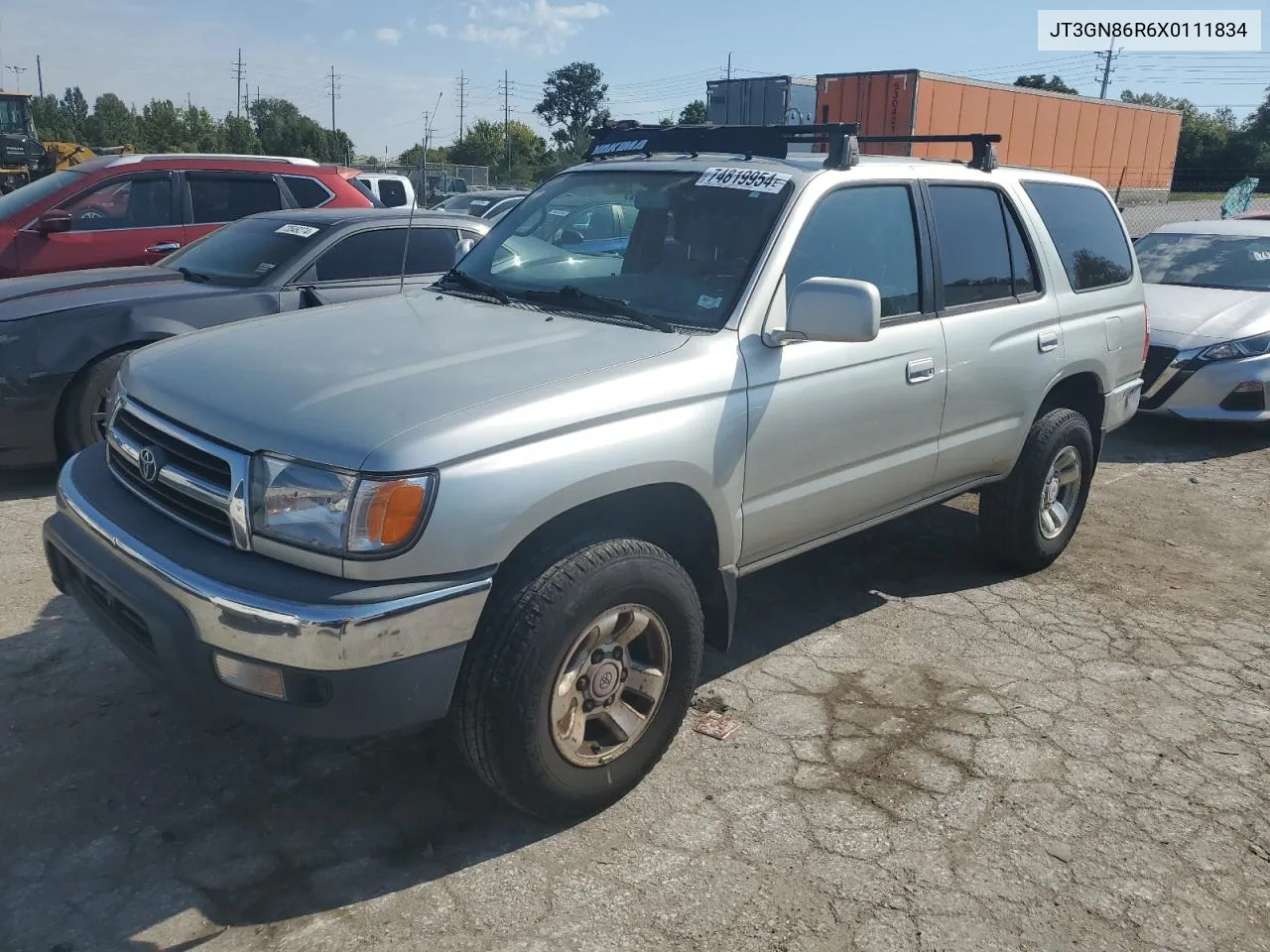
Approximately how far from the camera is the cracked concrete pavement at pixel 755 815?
2.64 metres

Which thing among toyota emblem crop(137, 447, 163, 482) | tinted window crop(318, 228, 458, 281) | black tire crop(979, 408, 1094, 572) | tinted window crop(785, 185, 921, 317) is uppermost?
tinted window crop(785, 185, 921, 317)

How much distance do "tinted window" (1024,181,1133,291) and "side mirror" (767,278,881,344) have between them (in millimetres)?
2073

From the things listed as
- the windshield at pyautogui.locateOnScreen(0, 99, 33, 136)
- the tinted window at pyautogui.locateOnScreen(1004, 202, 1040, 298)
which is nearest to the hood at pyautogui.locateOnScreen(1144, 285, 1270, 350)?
the tinted window at pyautogui.locateOnScreen(1004, 202, 1040, 298)

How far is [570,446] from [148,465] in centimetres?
121

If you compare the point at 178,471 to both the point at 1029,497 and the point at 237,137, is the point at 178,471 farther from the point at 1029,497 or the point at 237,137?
the point at 237,137

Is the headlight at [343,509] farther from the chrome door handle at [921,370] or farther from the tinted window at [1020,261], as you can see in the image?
the tinted window at [1020,261]

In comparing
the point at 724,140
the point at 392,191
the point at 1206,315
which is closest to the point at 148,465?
the point at 724,140

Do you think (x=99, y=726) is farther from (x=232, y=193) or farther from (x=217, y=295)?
(x=232, y=193)

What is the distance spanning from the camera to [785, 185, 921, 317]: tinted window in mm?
3549

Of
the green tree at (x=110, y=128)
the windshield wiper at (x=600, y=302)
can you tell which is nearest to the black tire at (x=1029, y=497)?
the windshield wiper at (x=600, y=302)

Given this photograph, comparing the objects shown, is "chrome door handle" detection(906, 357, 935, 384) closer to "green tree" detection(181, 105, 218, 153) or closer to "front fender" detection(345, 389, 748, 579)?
"front fender" detection(345, 389, 748, 579)

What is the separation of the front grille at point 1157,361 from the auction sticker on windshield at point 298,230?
6015 mm

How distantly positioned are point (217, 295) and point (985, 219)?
4204 millimetres

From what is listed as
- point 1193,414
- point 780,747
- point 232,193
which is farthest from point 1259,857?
point 232,193
